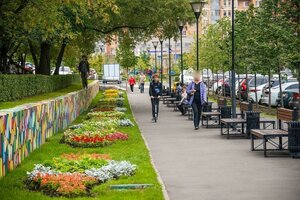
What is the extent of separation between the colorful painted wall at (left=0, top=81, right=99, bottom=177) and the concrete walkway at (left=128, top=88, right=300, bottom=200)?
267 centimetres

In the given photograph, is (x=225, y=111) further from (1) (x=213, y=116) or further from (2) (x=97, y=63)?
(2) (x=97, y=63)

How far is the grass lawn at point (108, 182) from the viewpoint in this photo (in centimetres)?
955

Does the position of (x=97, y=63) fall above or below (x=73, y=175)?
above

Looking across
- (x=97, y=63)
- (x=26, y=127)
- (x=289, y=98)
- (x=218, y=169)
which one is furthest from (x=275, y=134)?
(x=97, y=63)

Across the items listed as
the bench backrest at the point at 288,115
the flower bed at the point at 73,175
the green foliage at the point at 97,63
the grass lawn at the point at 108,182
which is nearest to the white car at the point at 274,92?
the grass lawn at the point at 108,182

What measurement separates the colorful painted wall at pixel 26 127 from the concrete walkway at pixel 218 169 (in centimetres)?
267

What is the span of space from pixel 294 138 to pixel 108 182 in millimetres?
5100

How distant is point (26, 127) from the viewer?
14242 mm

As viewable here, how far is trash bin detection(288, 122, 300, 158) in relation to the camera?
1419 cm

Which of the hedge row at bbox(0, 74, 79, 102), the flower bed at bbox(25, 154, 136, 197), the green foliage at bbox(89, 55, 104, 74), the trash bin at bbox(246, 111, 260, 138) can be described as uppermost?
the green foliage at bbox(89, 55, 104, 74)

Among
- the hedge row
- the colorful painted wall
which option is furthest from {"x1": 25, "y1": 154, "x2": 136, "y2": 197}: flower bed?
the hedge row

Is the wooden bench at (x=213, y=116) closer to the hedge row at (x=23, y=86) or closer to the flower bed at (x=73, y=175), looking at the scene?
the hedge row at (x=23, y=86)

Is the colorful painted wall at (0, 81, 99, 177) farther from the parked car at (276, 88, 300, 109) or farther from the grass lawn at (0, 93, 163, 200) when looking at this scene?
the parked car at (276, 88, 300, 109)

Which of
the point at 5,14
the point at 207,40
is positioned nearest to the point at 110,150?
the point at 5,14
